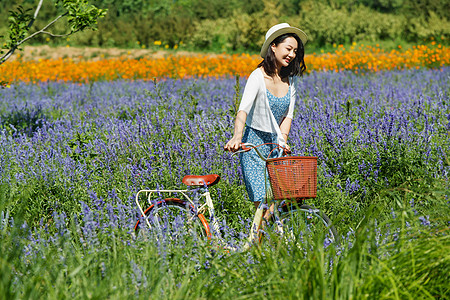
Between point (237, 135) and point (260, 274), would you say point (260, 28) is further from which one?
point (260, 274)

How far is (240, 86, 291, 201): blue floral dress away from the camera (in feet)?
10.3

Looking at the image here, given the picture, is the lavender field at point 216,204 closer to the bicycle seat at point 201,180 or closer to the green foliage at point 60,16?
the bicycle seat at point 201,180

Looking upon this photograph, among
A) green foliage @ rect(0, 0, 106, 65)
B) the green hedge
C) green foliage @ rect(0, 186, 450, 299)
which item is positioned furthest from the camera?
the green hedge

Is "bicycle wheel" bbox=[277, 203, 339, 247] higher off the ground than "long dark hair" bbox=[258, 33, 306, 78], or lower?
lower

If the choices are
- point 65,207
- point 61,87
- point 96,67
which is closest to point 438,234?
point 65,207

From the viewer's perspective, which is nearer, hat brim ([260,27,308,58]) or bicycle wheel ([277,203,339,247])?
bicycle wheel ([277,203,339,247])

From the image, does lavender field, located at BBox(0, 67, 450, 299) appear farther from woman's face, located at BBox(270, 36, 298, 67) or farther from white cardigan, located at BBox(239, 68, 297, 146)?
woman's face, located at BBox(270, 36, 298, 67)

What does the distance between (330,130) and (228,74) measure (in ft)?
24.6

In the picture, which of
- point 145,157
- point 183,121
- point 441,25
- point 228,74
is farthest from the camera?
point 441,25

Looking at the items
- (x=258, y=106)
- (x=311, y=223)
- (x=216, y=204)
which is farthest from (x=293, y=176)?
(x=216, y=204)

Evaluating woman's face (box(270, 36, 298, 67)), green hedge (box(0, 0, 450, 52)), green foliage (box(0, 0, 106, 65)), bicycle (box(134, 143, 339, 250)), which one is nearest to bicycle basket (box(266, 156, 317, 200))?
bicycle (box(134, 143, 339, 250))

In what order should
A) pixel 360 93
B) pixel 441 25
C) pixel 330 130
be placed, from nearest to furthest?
pixel 330 130, pixel 360 93, pixel 441 25

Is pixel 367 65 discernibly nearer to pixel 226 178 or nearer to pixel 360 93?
pixel 360 93

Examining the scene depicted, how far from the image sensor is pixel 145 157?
470 centimetres
